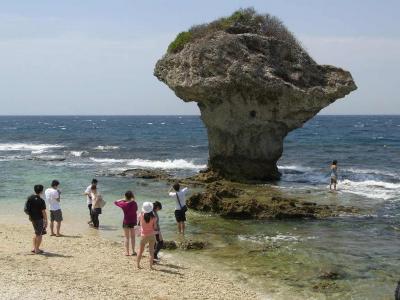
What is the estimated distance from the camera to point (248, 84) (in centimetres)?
2822

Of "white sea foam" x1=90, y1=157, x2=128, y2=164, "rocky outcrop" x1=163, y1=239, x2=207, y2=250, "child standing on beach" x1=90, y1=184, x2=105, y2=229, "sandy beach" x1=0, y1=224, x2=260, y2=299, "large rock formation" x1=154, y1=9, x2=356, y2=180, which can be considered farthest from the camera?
"white sea foam" x1=90, y1=157, x2=128, y2=164

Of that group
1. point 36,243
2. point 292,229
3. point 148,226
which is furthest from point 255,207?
point 36,243

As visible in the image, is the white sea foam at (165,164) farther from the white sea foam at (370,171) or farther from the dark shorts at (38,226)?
the dark shorts at (38,226)

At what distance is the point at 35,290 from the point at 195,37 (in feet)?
72.0

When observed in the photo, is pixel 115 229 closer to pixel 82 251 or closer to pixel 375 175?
pixel 82 251

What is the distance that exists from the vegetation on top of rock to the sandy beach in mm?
18172

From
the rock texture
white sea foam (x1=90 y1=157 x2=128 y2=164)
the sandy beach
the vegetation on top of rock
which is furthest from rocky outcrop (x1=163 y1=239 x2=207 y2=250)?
white sea foam (x1=90 y1=157 x2=128 y2=164)

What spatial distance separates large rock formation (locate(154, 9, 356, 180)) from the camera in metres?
28.4

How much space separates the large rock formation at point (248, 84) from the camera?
1118 inches

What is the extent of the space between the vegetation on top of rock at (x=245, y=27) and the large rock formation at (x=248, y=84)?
0.06 meters

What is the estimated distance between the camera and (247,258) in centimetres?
1476

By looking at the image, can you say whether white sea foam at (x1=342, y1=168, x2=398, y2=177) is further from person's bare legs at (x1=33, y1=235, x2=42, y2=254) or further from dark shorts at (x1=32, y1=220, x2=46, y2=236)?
dark shorts at (x1=32, y1=220, x2=46, y2=236)

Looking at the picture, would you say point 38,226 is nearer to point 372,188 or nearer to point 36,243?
point 36,243

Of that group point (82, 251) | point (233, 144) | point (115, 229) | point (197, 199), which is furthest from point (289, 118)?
point (82, 251)
